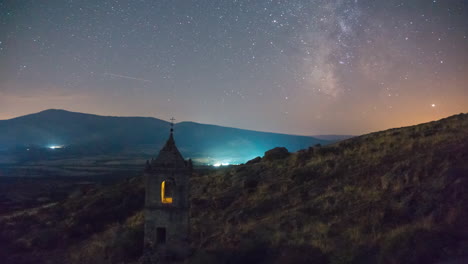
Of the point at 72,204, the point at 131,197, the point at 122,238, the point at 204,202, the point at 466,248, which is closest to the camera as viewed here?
the point at 466,248

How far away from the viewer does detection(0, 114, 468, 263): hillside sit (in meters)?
10.8

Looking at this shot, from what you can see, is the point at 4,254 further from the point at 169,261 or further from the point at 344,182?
the point at 344,182

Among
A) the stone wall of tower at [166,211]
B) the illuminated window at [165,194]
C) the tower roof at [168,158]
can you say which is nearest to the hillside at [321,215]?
the stone wall of tower at [166,211]

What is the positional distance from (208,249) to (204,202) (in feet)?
37.8

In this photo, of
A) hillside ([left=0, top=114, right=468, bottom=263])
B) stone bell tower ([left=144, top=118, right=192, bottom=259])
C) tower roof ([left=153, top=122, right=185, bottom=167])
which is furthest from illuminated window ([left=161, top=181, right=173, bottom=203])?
hillside ([left=0, top=114, right=468, bottom=263])

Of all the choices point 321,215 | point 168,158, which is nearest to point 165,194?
point 168,158

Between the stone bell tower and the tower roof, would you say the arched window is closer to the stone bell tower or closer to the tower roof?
Answer: the stone bell tower

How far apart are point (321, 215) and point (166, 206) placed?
7283 mm

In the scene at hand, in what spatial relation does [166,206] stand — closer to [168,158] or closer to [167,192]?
[168,158]

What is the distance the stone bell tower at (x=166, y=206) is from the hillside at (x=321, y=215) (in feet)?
4.62

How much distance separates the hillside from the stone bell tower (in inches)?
55.5

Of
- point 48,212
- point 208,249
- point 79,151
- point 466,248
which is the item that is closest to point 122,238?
point 208,249

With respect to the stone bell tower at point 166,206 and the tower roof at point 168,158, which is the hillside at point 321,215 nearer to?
the stone bell tower at point 166,206

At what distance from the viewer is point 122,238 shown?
16672 mm
